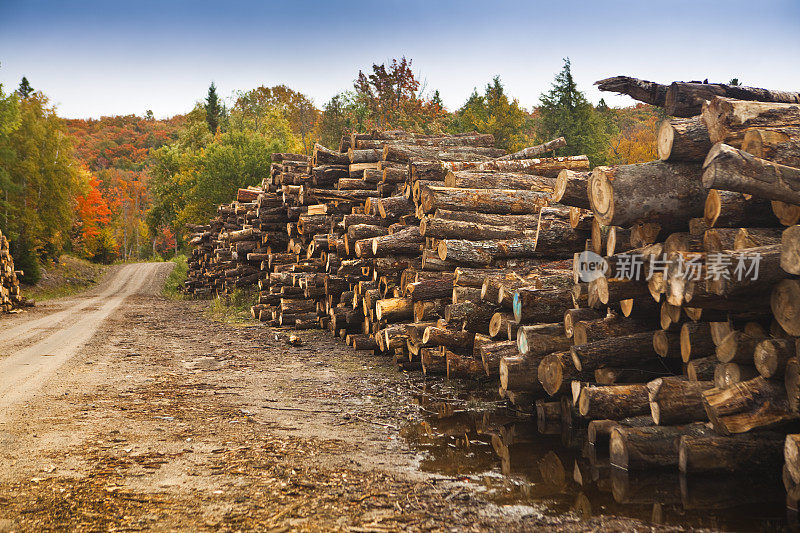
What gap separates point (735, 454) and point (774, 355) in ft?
2.89

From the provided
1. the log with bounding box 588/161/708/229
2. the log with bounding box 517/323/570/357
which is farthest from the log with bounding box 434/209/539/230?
the log with bounding box 588/161/708/229

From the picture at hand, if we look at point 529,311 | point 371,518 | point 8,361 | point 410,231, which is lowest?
point 8,361

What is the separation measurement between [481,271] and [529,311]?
5.99 ft

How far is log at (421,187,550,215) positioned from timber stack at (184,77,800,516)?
33 mm

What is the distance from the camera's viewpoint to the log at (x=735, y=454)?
169 inches

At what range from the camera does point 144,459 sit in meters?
4.86

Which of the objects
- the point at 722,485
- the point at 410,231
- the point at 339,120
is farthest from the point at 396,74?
the point at 722,485

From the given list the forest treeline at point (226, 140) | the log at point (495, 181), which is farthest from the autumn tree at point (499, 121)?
the log at point (495, 181)

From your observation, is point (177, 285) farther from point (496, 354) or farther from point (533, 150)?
point (496, 354)

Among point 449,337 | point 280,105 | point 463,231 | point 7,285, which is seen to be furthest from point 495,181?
point 280,105

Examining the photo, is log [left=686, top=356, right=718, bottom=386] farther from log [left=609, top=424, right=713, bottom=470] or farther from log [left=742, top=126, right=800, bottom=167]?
A: log [left=742, top=126, right=800, bottom=167]

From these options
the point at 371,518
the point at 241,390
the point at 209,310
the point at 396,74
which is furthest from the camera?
the point at 396,74

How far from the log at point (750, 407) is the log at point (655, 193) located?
1.41m

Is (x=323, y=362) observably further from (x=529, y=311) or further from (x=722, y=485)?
(x=722, y=485)
